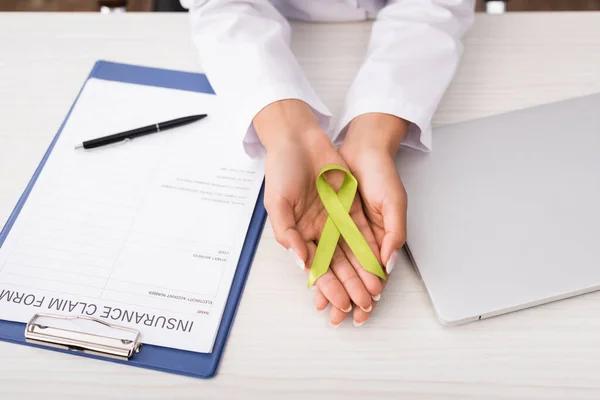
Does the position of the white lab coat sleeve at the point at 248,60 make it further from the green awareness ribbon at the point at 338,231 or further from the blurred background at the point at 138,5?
the blurred background at the point at 138,5

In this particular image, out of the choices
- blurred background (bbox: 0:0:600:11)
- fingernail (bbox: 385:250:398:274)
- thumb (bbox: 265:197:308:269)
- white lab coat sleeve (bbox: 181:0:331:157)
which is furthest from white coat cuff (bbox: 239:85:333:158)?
blurred background (bbox: 0:0:600:11)

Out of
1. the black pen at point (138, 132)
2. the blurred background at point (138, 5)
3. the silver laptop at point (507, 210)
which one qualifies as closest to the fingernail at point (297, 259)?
the silver laptop at point (507, 210)

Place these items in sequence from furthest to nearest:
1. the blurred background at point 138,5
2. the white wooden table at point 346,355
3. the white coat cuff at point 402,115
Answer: the blurred background at point 138,5
the white coat cuff at point 402,115
the white wooden table at point 346,355

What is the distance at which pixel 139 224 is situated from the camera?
66 centimetres

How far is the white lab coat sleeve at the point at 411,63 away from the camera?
0.72 metres

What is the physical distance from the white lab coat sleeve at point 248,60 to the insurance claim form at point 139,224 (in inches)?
1.3

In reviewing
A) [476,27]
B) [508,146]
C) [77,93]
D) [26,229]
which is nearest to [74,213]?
[26,229]

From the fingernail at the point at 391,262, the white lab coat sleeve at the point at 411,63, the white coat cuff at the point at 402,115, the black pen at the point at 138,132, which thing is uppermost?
the white lab coat sleeve at the point at 411,63

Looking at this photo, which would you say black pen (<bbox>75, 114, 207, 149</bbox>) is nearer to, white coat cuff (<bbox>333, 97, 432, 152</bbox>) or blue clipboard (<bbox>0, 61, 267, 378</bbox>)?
blue clipboard (<bbox>0, 61, 267, 378</bbox>)

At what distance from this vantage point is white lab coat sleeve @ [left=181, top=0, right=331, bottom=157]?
0.73 metres

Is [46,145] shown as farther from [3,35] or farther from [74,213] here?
[3,35]

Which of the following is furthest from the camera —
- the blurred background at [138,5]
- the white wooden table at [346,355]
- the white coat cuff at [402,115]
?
the blurred background at [138,5]

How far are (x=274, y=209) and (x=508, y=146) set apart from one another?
0.97 ft

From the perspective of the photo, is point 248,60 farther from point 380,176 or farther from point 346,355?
point 346,355
